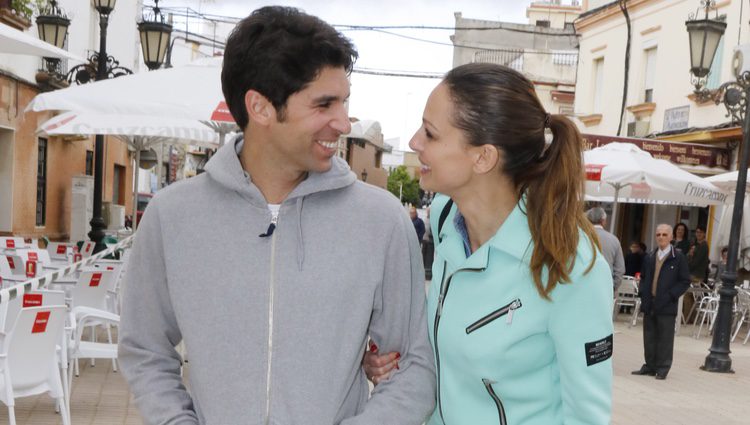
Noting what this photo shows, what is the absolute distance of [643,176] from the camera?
1337cm

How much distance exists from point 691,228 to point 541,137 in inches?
728

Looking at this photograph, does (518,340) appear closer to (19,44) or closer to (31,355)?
(31,355)

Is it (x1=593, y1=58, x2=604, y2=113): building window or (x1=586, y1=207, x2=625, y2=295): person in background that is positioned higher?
(x1=593, y1=58, x2=604, y2=113): building window

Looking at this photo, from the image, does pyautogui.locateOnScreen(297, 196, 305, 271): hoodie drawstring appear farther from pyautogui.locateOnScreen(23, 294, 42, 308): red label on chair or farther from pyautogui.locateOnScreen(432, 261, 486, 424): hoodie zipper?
pyautogui.locateOnScreen(23, 294, 42, 308): red label on chair

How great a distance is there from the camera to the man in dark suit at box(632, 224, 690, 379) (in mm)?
10477

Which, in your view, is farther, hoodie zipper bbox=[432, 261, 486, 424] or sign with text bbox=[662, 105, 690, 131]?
→ sign with text bbox=[662, 105, 690, 131]

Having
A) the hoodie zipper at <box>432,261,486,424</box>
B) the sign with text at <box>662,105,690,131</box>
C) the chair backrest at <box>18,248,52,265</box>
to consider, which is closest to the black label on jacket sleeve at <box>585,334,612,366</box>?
the hoodie zipper at <box>432,261,486,424</box>

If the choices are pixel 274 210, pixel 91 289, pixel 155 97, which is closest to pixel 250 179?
pixel 274 210

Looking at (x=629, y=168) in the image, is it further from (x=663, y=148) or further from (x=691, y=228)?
(x=691, y=228)

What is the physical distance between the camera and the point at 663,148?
59.8 ft

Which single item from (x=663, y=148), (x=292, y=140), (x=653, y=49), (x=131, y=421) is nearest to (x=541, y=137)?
(x=292, y=140)

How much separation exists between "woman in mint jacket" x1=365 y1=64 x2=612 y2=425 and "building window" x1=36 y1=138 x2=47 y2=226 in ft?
66.6

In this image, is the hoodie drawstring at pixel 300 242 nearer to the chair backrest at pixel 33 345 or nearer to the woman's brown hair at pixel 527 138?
the woman's brown hair at pixel 527 138

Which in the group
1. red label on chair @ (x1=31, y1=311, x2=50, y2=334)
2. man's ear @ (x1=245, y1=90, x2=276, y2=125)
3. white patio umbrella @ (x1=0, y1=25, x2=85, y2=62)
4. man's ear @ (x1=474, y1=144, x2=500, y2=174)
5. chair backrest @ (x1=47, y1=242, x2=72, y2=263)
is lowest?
chair backrest @ (x1=47, y1=242, x2=72, y2=263)
